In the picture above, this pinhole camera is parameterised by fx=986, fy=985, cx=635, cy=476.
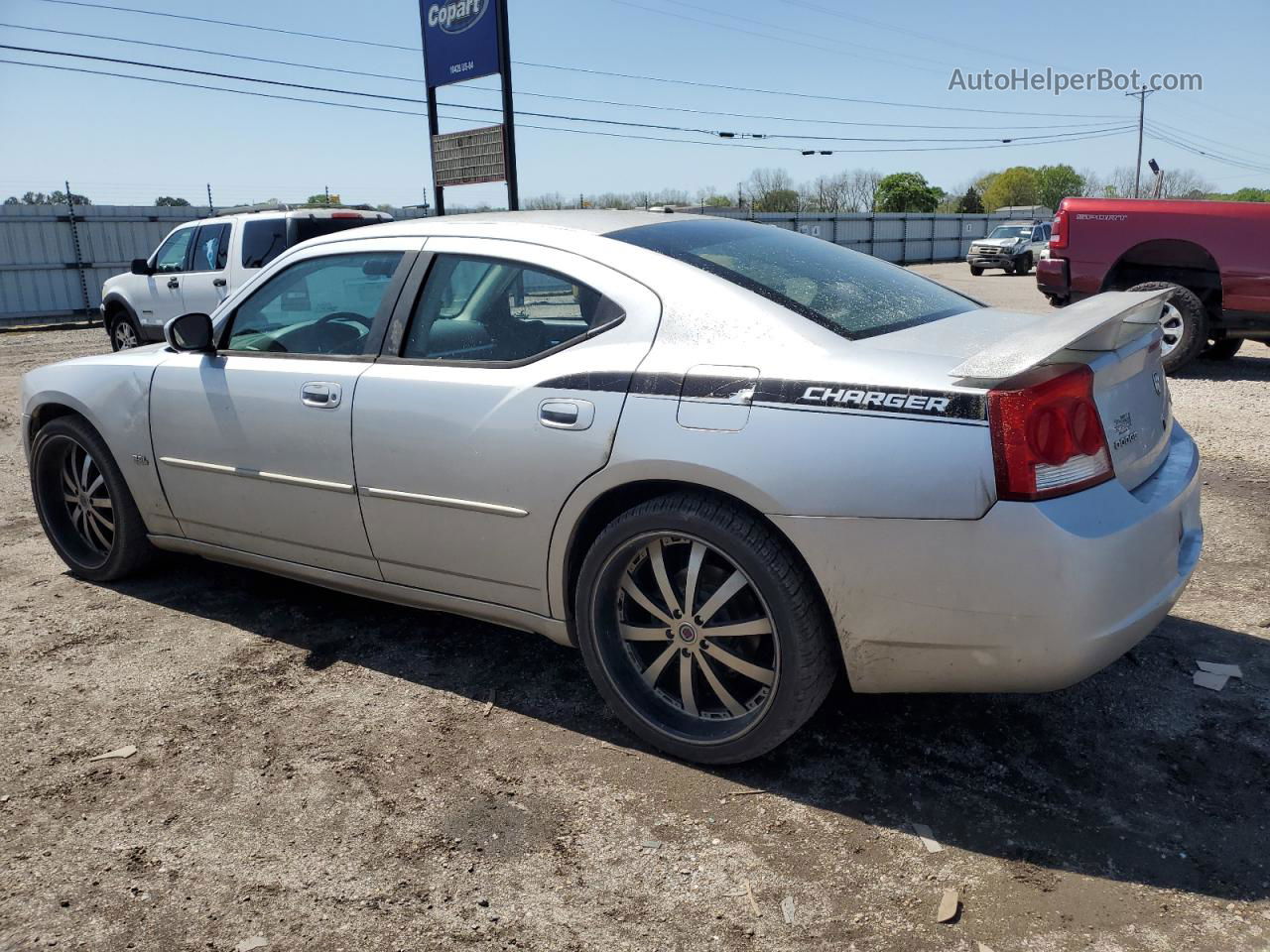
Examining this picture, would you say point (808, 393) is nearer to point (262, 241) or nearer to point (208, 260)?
point (262, 241)

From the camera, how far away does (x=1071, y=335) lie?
2.43 m

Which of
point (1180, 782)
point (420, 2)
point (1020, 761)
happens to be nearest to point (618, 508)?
point (1020, 761)

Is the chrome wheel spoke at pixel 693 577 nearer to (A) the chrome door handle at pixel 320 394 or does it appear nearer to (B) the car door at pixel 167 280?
(A) the chrome door handle at pixel 320 394

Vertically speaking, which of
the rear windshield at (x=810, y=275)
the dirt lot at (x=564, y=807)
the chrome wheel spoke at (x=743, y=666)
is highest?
the rear windshield at (x=810, y=275)

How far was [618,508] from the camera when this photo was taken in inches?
118

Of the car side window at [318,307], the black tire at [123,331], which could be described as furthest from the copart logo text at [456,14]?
the car side window at [318,307]

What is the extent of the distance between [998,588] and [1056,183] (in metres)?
126

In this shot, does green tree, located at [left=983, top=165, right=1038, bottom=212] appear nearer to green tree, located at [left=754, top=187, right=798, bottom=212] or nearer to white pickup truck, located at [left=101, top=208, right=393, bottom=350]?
green tree, located at [left=754, top=187, right=798, bottom=212]

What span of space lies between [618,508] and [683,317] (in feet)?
1.99

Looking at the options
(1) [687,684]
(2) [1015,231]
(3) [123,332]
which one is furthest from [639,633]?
(2) [1015,231]

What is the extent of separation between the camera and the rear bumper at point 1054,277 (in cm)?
922

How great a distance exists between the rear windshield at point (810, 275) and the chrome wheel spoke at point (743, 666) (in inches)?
38.1

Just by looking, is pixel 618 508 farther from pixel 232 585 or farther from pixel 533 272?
pixel 232 585

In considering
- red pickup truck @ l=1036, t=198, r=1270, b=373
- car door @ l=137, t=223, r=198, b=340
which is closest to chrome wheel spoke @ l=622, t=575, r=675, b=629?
red pickup truck @ l=1036, t=198, r=1270, b=373
